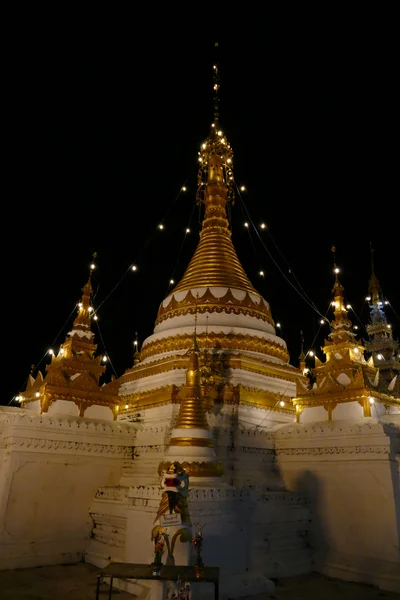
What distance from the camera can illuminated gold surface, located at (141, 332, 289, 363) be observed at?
14.6 m

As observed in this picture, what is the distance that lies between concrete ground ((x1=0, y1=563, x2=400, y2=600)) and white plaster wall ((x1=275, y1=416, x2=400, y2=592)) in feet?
1.58

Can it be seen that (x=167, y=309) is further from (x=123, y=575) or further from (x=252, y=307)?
(x=123, y=575)

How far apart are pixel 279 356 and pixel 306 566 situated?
7.08m

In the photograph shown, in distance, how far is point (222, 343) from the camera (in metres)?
14.6

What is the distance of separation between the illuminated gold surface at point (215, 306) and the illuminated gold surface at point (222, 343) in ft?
3.76

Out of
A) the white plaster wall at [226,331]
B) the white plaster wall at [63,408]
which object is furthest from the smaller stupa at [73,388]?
the white plaster wall at [226,331]

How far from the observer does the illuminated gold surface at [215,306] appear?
15.8 m

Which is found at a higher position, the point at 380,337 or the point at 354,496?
the point at 380,337

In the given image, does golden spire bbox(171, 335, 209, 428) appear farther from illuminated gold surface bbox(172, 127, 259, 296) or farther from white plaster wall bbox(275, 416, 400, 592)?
illuminated gold surface bbox(172, 127, 259, 296)

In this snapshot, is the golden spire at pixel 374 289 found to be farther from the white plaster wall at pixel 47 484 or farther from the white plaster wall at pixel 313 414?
the white plaster wall at pixel 47 484

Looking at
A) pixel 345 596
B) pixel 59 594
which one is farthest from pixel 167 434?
pixel 345 596

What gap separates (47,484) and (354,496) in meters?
6.82

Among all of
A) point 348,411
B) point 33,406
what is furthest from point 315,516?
point 33,406

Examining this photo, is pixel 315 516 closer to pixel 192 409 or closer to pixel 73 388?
pixel 192 409
